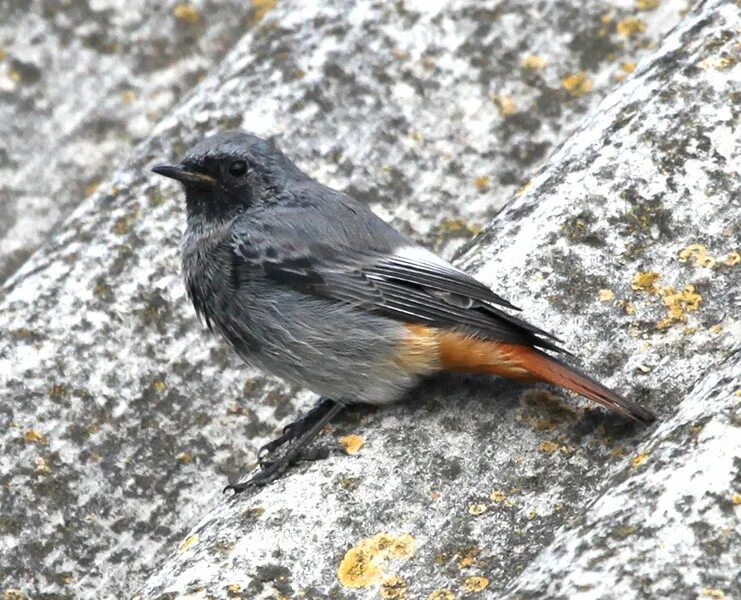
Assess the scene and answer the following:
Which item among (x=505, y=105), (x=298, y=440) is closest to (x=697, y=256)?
(x=298, y=440)

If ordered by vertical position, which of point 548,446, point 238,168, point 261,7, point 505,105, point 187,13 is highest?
point 187,13

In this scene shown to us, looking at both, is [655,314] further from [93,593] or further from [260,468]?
[93,593]

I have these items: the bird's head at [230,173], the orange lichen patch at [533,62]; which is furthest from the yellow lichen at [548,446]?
the orange lichen patch at [533,62]

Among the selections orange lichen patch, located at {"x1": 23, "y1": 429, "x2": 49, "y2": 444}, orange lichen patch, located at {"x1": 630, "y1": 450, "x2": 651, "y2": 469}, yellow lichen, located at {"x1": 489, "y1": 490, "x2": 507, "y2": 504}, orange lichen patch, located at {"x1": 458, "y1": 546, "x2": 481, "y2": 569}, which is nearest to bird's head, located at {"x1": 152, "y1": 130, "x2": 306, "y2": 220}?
→ orange lichen patch, located at {"x1": 23, "y1": 429, "x2": 49, "y2": 444}

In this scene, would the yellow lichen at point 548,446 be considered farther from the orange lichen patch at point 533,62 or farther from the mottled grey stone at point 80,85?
the mottled grey stone at point 80,85

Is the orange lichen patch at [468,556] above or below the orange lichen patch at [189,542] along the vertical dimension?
below

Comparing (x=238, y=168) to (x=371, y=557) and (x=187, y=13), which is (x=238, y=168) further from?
(x=371, y=557)
